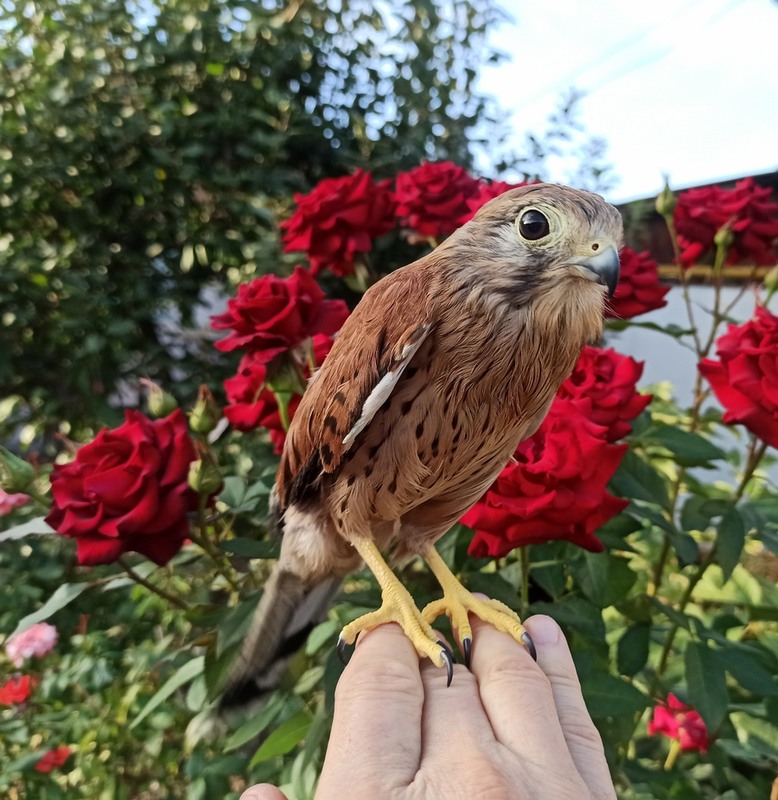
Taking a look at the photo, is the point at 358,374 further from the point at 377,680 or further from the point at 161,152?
the point at 161,152

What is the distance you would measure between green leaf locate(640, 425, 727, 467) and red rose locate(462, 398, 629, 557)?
0.89ft

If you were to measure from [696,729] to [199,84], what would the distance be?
254cm

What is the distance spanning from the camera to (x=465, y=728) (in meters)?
0.76

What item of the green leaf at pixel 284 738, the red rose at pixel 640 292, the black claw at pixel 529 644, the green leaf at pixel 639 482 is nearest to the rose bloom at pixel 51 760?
the green leaf at pixel 284 738

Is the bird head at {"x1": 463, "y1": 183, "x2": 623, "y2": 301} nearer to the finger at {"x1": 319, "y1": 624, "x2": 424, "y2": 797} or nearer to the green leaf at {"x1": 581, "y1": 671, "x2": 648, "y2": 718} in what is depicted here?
the finger at {"x1": 319, "y1": 624, "x2": 424, "y2": 797}

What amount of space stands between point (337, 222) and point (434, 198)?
9.3 inches

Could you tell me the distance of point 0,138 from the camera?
→ 1.90 metres

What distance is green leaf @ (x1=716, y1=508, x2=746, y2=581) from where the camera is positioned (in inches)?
40.6

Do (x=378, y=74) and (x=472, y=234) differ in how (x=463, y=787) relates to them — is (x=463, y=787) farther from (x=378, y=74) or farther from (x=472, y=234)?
(x=378, y=74)

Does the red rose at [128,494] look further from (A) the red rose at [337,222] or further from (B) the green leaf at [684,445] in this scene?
(B) the green leaf at [684,445]

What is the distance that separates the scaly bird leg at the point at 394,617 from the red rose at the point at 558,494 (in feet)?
0.51

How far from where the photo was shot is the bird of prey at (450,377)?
0.78 metres

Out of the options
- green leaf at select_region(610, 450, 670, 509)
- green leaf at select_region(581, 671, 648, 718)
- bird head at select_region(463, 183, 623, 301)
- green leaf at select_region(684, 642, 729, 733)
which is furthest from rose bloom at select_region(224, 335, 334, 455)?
green leaf at select_region(684, 642, 729, 733)

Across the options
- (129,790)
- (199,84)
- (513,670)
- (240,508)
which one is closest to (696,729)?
(513,670)
